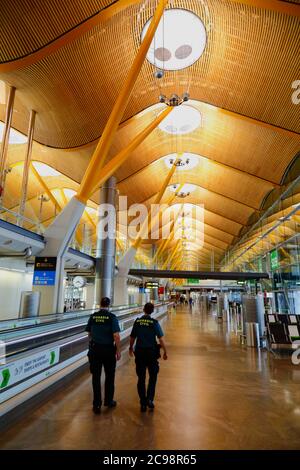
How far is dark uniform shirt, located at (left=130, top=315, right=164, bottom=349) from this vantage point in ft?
15.2

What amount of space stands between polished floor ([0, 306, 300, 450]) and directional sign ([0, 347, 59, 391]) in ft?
1.74

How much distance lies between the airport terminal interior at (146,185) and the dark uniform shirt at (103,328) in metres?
0.99

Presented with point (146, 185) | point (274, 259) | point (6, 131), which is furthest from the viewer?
point (146, 185)

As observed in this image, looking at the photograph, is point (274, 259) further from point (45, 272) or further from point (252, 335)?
point (45, 272)

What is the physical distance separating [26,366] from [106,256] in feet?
49.2

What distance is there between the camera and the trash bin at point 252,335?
35.2 feet

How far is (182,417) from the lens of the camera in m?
4.31

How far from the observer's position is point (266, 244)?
2330cm

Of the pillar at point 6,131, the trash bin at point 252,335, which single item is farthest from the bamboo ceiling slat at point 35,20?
the trash bin at point 252,335

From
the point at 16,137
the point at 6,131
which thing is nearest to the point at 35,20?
the point at 6,131

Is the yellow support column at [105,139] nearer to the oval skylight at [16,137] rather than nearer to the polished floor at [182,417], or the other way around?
the polished floor at [182,417]

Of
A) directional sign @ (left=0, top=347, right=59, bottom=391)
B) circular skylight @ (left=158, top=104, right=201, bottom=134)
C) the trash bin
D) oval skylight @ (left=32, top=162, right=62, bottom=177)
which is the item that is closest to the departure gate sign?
directional sign @ (left=0, top=347, right=59, bottom=391)

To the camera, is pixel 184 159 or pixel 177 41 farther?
pixel 184 159
